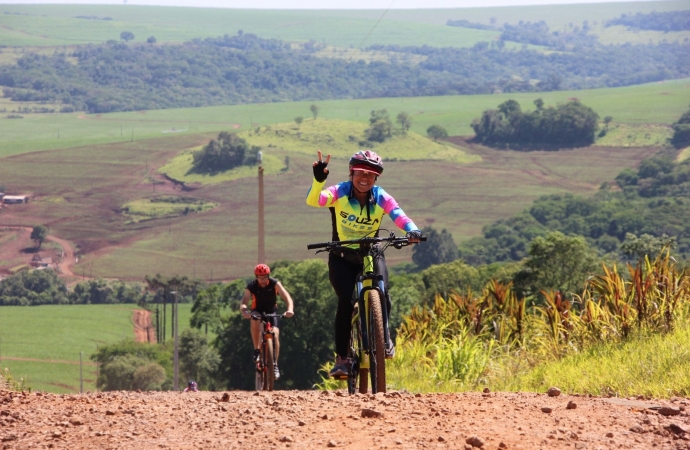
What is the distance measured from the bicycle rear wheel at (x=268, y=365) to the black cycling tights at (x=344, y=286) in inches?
119

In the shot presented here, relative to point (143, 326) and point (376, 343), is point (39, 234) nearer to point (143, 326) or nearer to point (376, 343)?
point (143, 326)

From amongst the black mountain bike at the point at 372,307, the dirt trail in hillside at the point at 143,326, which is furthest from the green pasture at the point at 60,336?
the black mountain bike at the point at 372,307

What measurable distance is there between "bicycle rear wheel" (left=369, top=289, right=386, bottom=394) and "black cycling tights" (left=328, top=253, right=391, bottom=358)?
0.19 metres

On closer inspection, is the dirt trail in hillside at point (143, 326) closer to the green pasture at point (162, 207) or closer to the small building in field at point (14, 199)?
the green pasture at point (162, 207)

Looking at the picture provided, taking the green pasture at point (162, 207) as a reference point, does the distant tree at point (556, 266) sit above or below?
above

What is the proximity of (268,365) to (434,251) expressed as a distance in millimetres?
123572

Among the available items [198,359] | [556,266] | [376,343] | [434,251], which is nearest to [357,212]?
[376,343]

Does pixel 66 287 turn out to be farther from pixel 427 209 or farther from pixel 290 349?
pixel 290 349

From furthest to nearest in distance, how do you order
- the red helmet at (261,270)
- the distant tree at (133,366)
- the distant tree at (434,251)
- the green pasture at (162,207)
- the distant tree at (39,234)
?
the green pasture at (162,207), the distant tree at (39,234), the distant tree at (434,251), the distant tree at (133,366), the red helmet at (261,270)

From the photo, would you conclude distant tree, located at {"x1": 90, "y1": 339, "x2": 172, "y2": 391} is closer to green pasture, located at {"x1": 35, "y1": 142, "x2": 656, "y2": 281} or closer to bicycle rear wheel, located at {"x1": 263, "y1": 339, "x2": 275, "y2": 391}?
green pasture, located at {"x1": 35, "y1": 142, "x2": 656, "y2": 281}

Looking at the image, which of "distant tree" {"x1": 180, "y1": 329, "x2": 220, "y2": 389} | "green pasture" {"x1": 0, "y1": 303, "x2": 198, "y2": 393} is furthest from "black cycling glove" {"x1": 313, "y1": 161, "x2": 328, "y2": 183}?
"green pasture" {"x1": 0, "y1": 303, "x2": 198, "y2": 393}

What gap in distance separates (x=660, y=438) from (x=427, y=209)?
16433 centimetres

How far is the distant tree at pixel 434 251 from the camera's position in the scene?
13400 centimetres

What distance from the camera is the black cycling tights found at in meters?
7.89
